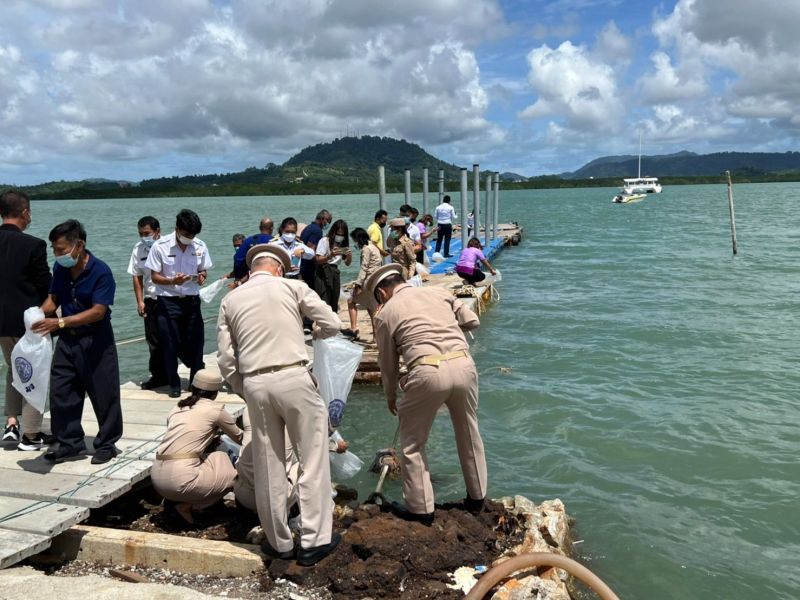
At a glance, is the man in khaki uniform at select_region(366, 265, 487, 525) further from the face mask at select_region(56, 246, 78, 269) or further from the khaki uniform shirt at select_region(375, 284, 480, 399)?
the face mask at select_region(56, 246, 78, 269)

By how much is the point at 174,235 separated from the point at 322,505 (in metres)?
3.58

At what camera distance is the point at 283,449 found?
405 centimetres

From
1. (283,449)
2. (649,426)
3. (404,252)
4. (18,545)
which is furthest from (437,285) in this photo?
(18,545)

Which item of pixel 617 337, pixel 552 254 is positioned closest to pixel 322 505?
pixel 617 337

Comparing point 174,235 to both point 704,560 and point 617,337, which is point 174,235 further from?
point 617,337

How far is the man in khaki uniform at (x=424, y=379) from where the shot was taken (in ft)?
14.3

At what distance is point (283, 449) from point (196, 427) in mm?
1041

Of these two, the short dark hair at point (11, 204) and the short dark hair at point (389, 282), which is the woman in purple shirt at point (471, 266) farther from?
the short dark hair at point (11, 204)

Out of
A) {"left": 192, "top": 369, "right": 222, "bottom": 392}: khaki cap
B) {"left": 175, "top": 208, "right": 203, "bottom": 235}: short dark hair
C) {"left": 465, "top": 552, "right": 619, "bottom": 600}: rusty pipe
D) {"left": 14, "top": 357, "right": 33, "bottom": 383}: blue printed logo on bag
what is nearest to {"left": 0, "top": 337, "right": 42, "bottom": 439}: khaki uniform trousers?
{"left": 14, "top": 357, "right": 33, "bottom": 383}: blue printed logo on bag

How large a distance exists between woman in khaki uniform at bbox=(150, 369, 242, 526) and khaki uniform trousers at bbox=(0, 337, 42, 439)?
136 centimetres

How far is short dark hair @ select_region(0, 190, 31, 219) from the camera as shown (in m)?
5.16

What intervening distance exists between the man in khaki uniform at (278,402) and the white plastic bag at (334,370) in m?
1.90

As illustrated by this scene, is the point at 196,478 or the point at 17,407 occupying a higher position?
the point at 17,407

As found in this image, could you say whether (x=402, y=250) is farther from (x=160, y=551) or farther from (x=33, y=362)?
(x=160, y=551)
